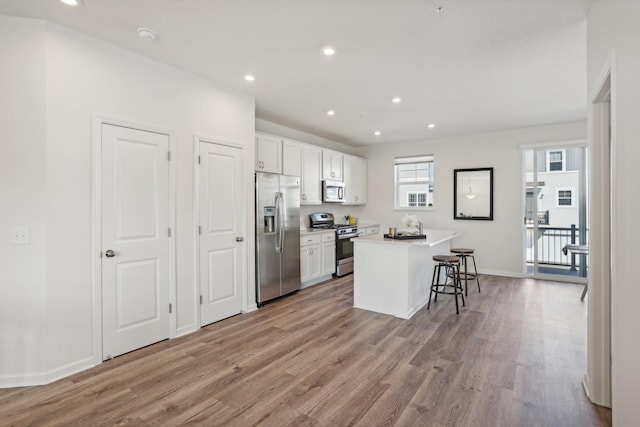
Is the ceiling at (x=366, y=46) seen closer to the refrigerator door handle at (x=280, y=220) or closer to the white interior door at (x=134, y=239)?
the white interior door at (x=134, y=239)

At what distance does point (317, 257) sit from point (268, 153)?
1.93m

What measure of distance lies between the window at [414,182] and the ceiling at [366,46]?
2.36 metres

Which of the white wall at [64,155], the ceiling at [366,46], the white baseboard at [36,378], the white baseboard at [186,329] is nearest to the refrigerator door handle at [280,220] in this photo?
the ceiling at [366,46]

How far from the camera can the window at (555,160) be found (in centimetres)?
570

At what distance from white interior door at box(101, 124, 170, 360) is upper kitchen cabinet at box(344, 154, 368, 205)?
13.8ft

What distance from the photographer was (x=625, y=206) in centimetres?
149

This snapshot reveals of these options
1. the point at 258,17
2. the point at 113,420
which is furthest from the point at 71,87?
the point at 113,420

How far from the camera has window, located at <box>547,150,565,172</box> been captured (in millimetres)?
5695

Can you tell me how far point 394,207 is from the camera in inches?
288

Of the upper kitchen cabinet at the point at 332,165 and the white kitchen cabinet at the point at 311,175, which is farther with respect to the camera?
the upper kitchen cabinet at the point at 332,165

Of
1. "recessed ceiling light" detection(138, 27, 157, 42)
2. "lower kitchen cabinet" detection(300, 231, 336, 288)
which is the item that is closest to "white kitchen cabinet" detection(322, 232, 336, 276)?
"lower kitchen cabinet" detection(300, 231, 336, 288)

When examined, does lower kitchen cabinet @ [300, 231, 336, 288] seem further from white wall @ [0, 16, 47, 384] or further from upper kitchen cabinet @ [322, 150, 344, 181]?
white wall @ [0, 16, 47, 384]

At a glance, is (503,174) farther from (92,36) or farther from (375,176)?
(92,36)

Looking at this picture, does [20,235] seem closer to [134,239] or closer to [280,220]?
[134,239]
